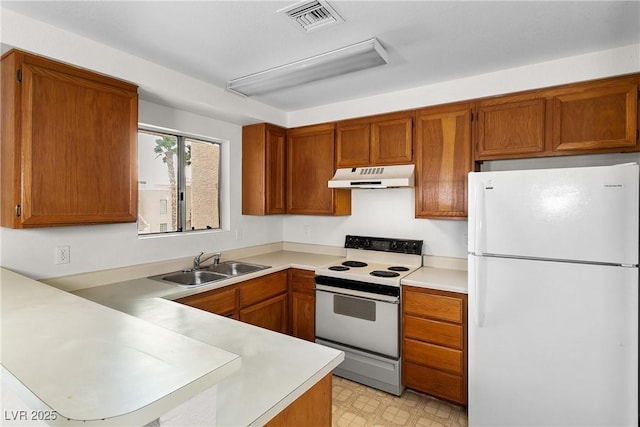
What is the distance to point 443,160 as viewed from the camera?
8.89 ft

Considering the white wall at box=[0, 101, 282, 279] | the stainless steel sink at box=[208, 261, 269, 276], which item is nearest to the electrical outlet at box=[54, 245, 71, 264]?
the white wall at box=[0, 101, 282, 279]

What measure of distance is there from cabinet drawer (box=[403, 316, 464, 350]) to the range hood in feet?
3.49

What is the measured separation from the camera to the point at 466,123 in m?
2.61

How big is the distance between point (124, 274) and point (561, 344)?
281 cm

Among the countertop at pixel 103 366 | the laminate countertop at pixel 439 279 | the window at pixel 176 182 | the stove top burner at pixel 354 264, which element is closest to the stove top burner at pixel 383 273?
the laminate countertop at pixel 439 279

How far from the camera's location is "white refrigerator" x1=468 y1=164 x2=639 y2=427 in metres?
1.73

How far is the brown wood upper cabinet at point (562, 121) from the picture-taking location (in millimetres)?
2111

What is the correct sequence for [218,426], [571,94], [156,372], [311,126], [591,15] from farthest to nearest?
[311,126] < [571,94] < [591,15] < [218,426] < [156,372]

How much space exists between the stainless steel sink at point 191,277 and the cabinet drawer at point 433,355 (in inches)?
58.7

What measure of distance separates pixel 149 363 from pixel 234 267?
2360 millimetres

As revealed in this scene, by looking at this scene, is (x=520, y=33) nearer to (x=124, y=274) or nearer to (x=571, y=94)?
(x=571, y=94)

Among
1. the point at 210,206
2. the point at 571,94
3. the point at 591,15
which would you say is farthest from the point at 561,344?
the point at 210,206

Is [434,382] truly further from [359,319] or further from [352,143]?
[352,143]

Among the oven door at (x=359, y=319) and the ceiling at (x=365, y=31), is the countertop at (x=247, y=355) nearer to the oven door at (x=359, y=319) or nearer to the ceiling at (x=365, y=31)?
the oven door at (x=359, y=319)
